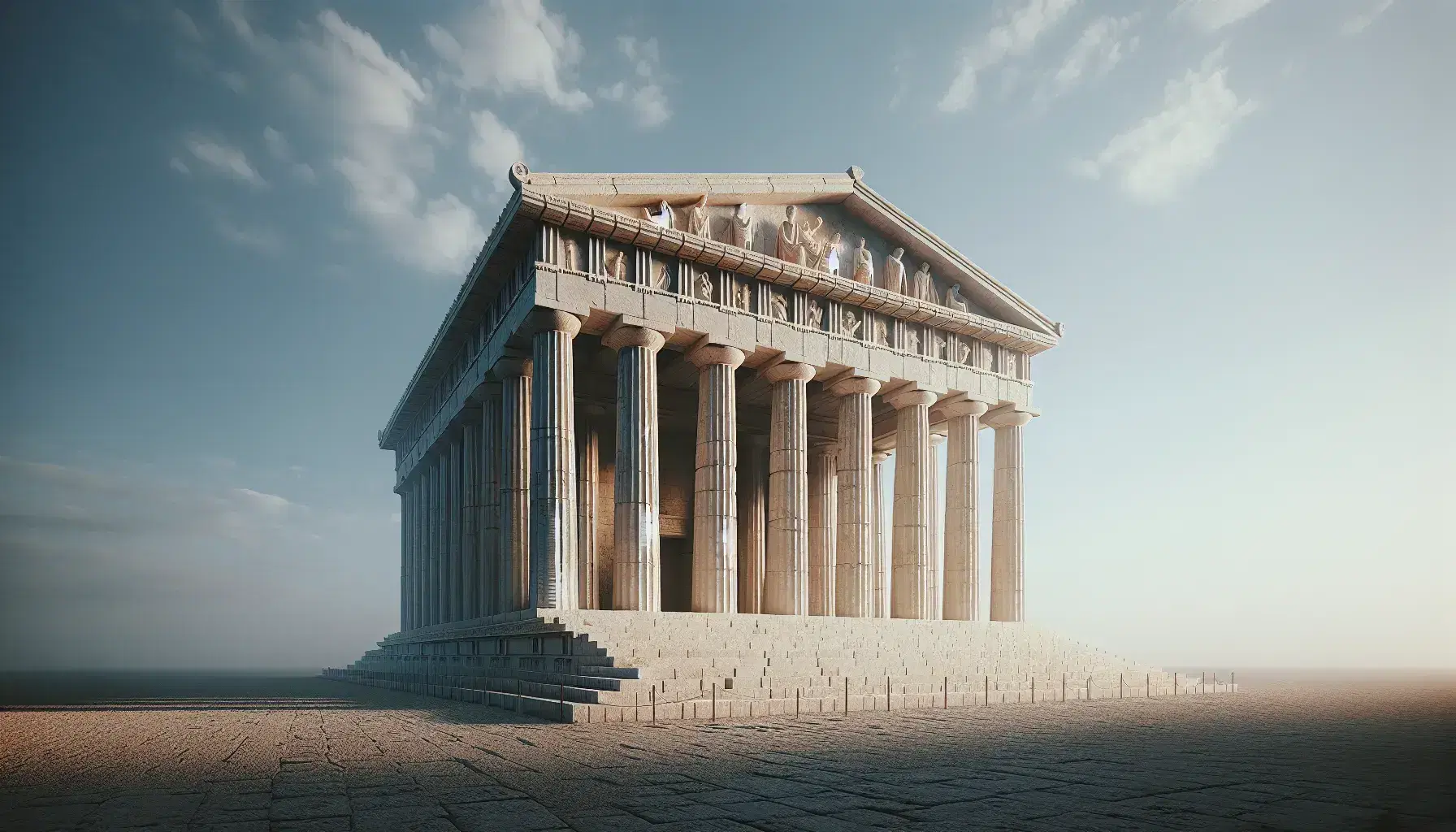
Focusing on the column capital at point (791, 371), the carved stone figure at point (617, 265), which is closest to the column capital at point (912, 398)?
the column capital at point (791, 371)

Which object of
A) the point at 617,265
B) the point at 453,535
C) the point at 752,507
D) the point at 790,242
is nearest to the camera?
the point at 617,265

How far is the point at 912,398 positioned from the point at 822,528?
239 inches

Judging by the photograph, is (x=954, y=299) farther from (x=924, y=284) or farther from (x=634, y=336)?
(x=634, y=336)

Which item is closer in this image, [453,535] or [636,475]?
[636,475]

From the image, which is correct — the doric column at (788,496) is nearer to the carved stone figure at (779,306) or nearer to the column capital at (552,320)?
the carved stone figure at (779,306)

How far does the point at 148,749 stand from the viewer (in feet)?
43.3

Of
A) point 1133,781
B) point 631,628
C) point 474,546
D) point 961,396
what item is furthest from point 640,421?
point 1133,781

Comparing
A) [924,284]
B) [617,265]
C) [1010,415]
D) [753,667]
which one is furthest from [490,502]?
[1010,415]

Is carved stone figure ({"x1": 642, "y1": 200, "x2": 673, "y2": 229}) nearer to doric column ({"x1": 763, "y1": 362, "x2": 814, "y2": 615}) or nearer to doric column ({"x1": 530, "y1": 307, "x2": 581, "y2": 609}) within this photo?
doric column ({"x1": 530, "y1": 307, "x2": 581, "y2": 609})

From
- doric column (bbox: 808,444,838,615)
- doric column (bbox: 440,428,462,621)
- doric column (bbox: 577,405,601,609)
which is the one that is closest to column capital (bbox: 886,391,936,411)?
doric column (bbox: 808,444,838,615)

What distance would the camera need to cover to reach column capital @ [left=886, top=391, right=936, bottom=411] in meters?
33.8

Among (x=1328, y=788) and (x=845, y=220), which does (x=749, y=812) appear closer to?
(x=1328, y=788)

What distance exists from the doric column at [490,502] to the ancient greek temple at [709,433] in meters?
0.09

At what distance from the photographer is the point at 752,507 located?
4006 centimetres
